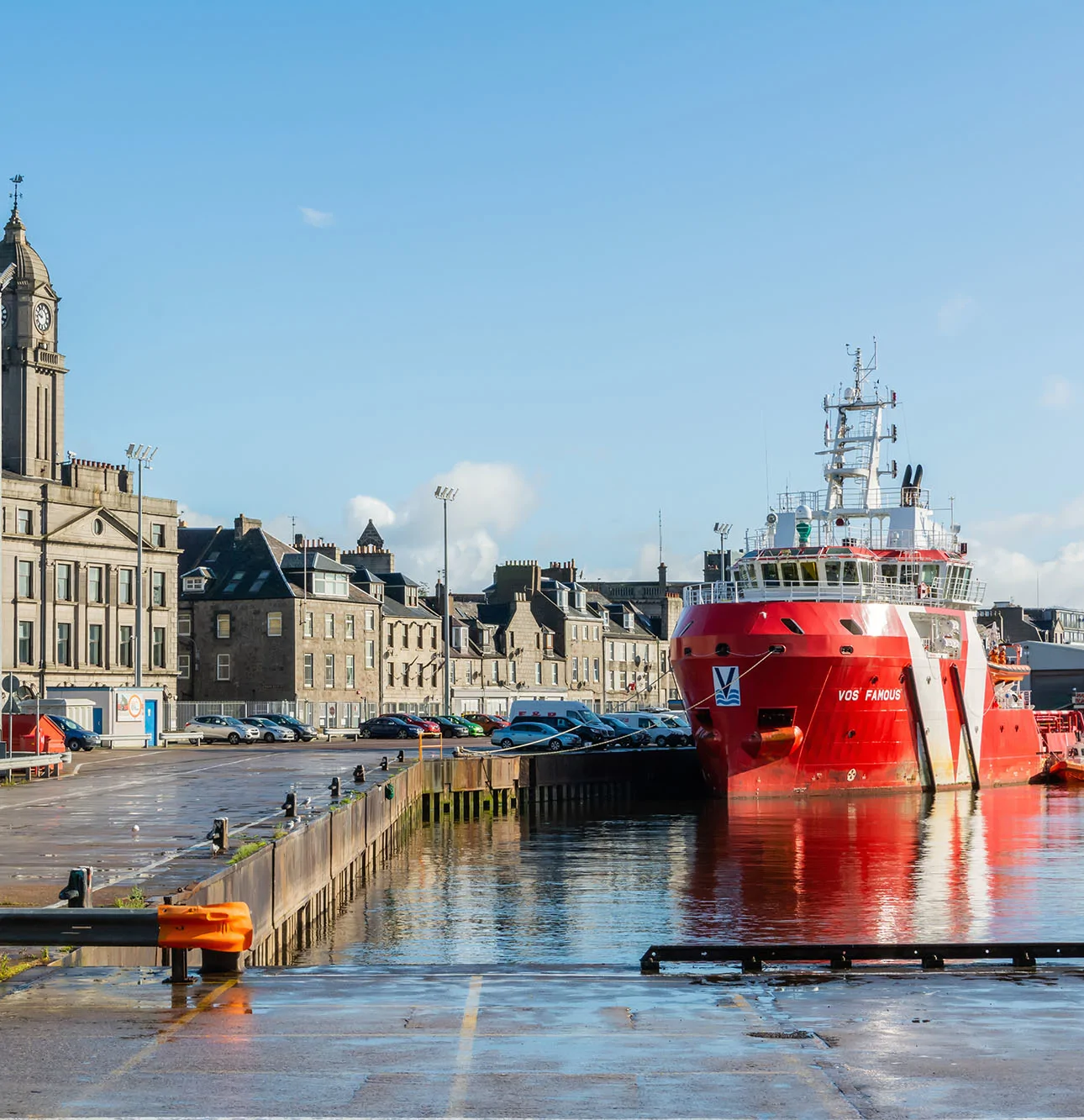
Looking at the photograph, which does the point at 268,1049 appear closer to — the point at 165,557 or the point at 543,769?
the point at 543,769

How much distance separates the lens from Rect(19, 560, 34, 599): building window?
8644cm

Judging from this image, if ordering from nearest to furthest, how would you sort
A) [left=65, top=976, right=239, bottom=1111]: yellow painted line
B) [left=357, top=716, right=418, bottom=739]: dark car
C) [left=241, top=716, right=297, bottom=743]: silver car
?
[left=65, top=976, right=239, bottom=1111]: yellow painted line, [left=241, top=716, right=297, bottom=743]: silver car, [left=357, top=716, right=418, bottom=739]: dark car

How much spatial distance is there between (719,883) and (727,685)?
19257 mm

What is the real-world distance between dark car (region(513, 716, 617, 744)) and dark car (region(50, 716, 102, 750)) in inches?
771

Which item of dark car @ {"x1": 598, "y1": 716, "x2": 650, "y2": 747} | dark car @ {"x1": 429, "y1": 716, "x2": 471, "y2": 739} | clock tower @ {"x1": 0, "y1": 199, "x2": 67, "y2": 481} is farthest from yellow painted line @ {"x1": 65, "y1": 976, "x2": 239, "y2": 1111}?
clock tower @ {"x1": 0, "y1": 199, "x2": 67, "y2": 481}

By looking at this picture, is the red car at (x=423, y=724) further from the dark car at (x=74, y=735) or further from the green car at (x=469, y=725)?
the dark car at (x=74, y=735)

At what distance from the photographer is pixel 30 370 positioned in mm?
94812

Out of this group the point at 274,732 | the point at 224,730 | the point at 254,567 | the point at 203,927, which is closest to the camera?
the point at 203,927

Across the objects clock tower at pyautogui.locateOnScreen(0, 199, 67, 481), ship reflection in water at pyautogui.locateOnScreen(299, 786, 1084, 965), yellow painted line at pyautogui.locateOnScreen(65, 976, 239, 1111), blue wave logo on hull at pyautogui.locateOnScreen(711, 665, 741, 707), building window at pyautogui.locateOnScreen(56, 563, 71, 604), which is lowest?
ship reflection in water at pyautogui.locateOnScreen(299, 786, 1084, 965)

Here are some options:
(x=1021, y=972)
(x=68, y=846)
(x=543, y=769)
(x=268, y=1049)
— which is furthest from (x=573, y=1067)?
(x=543, y=769)

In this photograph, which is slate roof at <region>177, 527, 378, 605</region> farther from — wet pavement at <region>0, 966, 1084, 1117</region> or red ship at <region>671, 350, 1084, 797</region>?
wet pavement at <region>0, 966, 1084, 1117</region>

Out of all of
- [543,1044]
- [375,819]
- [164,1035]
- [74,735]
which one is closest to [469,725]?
[74,735]

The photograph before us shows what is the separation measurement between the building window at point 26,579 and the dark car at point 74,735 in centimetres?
1916

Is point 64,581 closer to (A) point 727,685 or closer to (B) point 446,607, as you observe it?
(B) point 446,607
